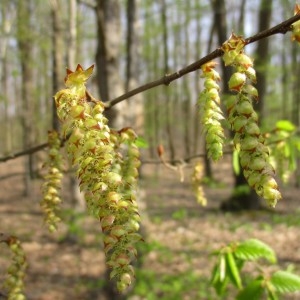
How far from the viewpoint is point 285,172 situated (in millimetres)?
2688

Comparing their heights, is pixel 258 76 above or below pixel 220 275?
above

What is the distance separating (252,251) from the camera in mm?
1957

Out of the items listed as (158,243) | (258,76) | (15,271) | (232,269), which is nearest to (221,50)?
(15,271)

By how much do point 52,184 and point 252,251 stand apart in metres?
1.00

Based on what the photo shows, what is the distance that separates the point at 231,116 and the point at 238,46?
164mm

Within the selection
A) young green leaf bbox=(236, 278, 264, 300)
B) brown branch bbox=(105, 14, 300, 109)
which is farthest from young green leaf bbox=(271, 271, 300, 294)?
brown branch bbox=(105, 14, 300, 109)

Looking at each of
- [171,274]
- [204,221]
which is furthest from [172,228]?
[171,274]

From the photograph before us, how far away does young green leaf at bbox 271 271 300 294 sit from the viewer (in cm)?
182

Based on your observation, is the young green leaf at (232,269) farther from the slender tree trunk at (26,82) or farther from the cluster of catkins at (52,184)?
the slender tree trunk at (26,82)

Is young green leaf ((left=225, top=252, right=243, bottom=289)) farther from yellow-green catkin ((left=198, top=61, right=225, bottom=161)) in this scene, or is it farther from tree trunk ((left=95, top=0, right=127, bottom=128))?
tree trunk ((left=95, top=0, right=127, bottom=128))

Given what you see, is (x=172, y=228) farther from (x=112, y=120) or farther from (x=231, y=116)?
(x=231, y=116)

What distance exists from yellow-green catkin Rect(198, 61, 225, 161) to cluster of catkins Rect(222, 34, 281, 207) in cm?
5

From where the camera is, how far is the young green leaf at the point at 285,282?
1.82m

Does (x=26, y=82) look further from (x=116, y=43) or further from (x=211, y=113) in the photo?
(x=211, y=113)
